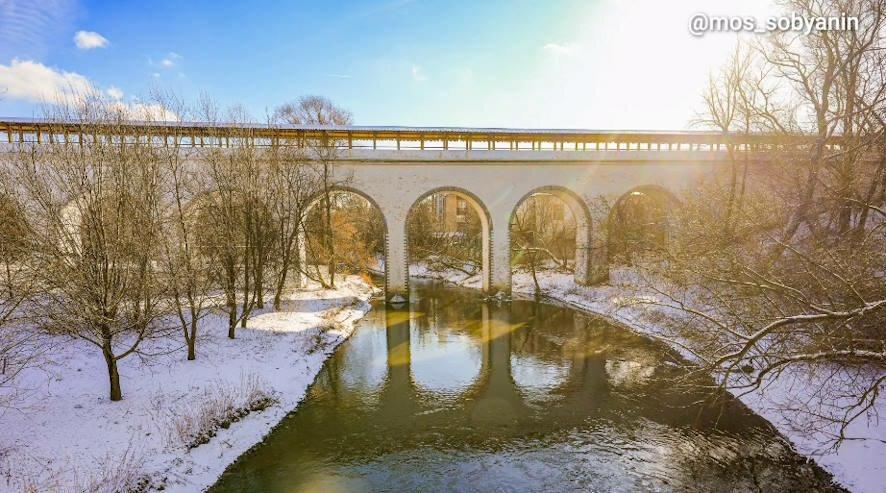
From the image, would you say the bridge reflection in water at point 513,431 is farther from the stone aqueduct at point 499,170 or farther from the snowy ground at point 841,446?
the stone aqueduct at point 499,170

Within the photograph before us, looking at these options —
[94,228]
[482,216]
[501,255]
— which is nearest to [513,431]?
[94,228]

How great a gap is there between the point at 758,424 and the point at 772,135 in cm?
1098

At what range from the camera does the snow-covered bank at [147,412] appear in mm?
6820

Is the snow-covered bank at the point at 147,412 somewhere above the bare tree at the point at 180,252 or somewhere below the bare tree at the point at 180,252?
below

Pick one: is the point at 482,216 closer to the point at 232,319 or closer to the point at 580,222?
the point at 580,222

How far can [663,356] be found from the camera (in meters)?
14.0

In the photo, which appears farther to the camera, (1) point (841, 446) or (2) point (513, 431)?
(2) point (513, 431)

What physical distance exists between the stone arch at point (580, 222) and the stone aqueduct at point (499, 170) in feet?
0.18

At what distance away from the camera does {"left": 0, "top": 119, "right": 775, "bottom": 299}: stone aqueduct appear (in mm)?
20516

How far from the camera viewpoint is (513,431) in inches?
366

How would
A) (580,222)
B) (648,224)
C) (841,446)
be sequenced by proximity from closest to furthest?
(841,446), (648,224), (580,222)

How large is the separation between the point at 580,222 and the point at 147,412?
66.0 ft


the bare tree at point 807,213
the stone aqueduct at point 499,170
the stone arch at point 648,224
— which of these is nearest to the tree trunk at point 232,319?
the stone aqueduct at point 499,170

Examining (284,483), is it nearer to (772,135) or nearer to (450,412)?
(450,412)
